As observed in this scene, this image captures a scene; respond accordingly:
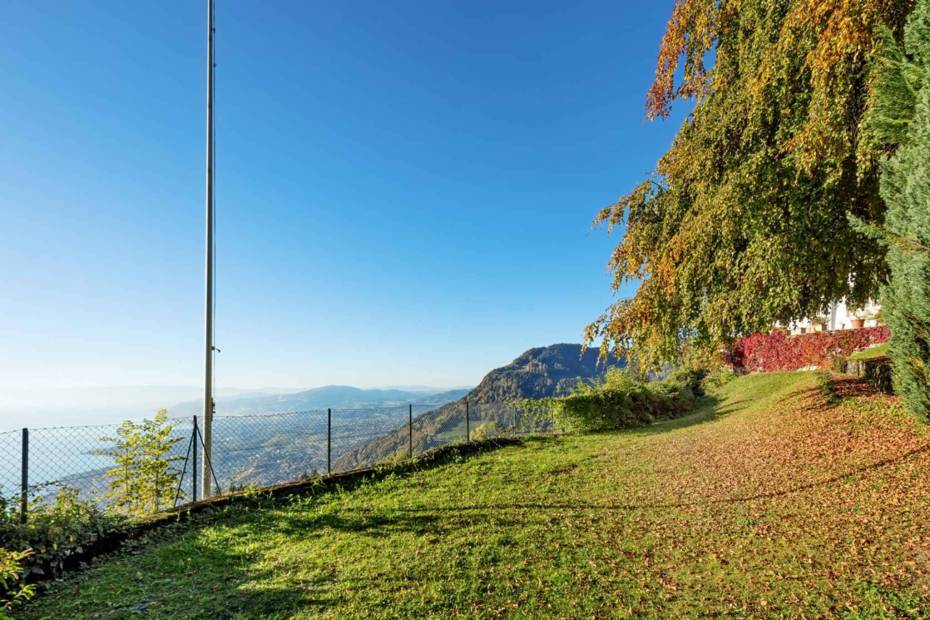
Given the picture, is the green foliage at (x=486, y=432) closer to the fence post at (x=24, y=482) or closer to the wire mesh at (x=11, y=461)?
the fence post at (x=24, y=482)

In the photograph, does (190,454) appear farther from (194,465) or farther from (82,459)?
(82,459)

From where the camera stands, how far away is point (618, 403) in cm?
1379

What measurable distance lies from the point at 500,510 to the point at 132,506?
5.94 meters

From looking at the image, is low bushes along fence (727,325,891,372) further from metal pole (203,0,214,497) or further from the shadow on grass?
metal pole (203,0,214,497)

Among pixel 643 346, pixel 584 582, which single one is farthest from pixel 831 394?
pixel 584 582

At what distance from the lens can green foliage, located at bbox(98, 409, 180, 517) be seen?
6691 millimetres

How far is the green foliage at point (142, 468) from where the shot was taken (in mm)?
6691

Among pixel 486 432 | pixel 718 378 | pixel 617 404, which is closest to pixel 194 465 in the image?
pixel 486 432

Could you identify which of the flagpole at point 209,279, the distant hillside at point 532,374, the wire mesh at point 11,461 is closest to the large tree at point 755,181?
the flagpole at point 209,279

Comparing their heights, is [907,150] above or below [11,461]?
above

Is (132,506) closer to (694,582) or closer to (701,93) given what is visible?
(694,582)

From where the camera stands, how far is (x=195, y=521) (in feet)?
19.9

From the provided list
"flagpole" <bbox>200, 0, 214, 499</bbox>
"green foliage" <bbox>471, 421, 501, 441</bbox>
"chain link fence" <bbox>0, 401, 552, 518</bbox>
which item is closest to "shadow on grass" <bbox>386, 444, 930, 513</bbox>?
"chain link fence" <bbox>0, 401, 552, 518</bbox>

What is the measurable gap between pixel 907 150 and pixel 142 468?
1088cm
